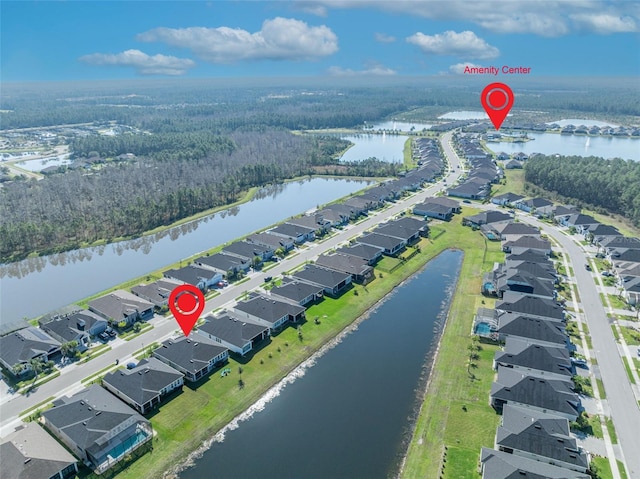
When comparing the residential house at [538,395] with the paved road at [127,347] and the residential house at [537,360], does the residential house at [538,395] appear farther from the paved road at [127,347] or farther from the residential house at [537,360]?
the paved road at [127,347]

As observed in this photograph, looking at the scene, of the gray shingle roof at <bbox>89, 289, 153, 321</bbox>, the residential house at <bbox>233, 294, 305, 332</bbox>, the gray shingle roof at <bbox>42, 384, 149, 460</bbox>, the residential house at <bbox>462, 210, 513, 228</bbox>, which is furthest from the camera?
the residential house at <bbox>462, 210, 513, 228</bbox>

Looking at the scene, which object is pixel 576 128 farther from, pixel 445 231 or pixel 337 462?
pixel 337 462

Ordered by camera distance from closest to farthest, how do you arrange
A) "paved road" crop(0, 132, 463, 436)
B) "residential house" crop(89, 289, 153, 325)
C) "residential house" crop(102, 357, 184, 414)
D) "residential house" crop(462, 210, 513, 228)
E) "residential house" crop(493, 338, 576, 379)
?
1. "residential house" crop(102, 357, 184, 414)
2. "paved road" crop(0, 132, 463, 436)
3. "residential house" crop(493, 338, 576, 379)
4. "residential house" crop(89, 289, 153, 325)
5. "residential house" crop(462, 210, 513, 228)

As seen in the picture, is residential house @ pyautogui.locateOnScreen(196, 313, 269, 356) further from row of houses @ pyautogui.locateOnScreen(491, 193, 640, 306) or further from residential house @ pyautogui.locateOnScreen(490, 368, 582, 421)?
row of houses @ pyautogui.locateOnScreen(491, 193, 640, 306)

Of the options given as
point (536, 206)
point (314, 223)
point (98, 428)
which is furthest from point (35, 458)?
point (536, 206)

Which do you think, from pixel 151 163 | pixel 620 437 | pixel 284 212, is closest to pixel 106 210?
pixel 284 212

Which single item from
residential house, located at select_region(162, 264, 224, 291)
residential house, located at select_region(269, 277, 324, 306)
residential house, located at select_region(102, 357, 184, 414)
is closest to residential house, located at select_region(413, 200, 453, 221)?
residential house, located at select_region(269, 277, 324, 306)

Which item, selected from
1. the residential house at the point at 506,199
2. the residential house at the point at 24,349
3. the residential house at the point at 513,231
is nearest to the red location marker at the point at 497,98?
the residential house at the point at 513,231
